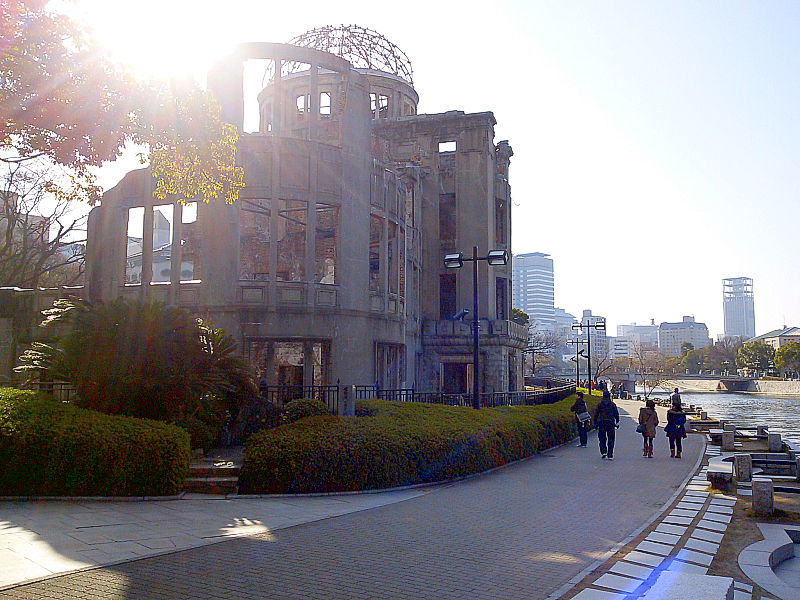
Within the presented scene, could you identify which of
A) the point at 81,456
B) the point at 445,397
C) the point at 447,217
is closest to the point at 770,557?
the point at 81,456

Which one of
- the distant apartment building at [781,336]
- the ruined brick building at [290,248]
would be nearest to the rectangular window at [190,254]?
the ruined brick building at [290,248]

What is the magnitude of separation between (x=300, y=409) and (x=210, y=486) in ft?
16.3

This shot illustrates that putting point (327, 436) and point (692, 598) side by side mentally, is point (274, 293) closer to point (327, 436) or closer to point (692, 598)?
point (327, 436)

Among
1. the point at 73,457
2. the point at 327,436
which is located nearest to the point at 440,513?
the point at 327,436

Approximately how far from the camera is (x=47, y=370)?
45.9ft

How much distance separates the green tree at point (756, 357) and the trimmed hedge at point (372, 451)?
123m

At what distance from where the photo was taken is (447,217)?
40906mm

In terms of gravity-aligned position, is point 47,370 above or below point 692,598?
above

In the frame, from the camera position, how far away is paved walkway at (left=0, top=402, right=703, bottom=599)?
6.33 meters

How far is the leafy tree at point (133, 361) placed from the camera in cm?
1372

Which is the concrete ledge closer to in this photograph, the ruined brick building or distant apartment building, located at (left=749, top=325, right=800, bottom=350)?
the ruined brick building

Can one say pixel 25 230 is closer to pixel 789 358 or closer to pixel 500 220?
pixel 500 220

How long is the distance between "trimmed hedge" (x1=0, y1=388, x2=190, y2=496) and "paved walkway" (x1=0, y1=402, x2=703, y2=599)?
450mm

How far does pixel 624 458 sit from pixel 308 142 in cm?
1397
